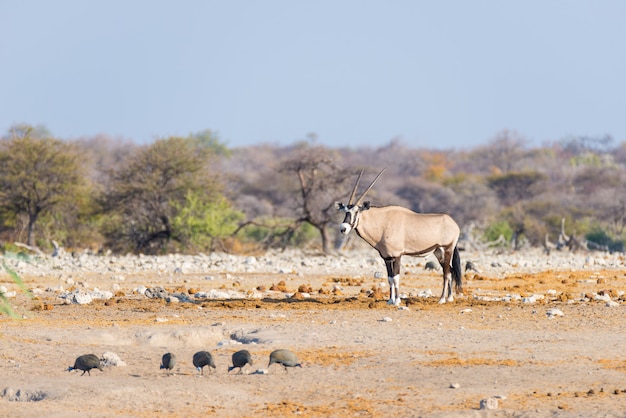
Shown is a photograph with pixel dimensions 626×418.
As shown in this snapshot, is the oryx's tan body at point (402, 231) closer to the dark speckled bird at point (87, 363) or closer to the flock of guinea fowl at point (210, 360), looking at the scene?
the flock of guinea fowl at point (210, 360)

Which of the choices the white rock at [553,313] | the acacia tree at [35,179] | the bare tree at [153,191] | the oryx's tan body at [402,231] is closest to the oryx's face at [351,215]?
the oryx's tan body at [402,231]

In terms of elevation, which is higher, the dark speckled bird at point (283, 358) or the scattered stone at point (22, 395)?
the dark speckled bird at point (283, 358)

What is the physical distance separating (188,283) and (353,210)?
17.0 ft

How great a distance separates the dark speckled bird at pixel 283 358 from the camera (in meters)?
9.73

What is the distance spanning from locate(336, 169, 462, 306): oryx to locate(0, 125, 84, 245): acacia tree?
16714mm

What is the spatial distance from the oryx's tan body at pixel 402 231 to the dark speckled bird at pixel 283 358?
178 inches

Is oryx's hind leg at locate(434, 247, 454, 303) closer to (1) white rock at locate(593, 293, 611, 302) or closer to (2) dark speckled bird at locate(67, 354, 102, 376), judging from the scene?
(1) white rock at locate(593, 293, 611, 302)

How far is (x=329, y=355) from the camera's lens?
34.7 feet

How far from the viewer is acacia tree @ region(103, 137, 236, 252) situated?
2744cm

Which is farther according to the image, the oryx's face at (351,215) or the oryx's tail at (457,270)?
the oryx's tail at (457,270)

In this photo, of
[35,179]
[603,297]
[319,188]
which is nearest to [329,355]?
[603,297]

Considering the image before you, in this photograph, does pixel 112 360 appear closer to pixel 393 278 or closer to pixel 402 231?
pixel 393 278

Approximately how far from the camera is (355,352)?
1074 cm

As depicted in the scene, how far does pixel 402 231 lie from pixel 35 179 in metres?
17.4
